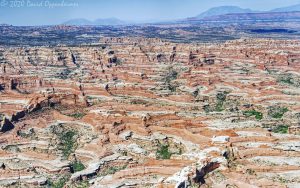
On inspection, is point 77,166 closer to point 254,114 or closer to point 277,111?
point 254,114

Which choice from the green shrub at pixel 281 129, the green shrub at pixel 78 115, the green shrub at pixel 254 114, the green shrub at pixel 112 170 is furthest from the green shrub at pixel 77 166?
the green shrub at pixel 254 114

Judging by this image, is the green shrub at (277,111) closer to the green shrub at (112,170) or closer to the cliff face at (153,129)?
the cliff face at (153,129)

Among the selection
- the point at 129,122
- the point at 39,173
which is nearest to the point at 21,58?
the point at 129,122

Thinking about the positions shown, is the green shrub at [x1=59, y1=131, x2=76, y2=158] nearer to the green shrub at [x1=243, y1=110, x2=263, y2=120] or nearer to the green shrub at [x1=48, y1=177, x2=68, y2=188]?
the green shrub at [x1=48, y1=177, x2=68, y2=188]

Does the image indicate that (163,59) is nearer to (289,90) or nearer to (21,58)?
(21,58)

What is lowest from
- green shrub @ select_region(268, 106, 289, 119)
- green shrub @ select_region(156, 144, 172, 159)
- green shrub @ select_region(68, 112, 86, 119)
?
green shrub @ select_region(156, 144, 172, 159)

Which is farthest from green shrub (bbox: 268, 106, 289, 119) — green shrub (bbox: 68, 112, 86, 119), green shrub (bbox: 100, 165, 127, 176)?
green shrub (bbox: 100, 165, 127, 176)

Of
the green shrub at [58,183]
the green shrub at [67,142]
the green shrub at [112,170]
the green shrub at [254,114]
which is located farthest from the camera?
the green shrub at [254,114]

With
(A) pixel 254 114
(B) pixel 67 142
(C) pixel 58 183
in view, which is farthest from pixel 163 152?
(A) pixel 254 114
